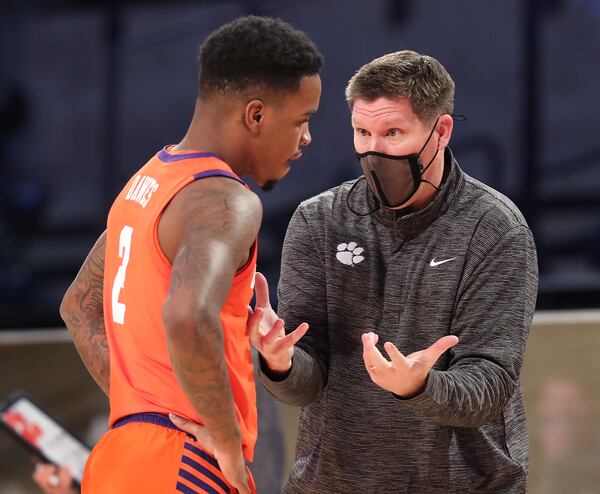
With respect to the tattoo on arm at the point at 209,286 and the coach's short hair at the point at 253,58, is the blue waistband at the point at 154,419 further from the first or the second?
the coach's short hair at the point at 253,58

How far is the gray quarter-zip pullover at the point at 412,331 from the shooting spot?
5.67ft

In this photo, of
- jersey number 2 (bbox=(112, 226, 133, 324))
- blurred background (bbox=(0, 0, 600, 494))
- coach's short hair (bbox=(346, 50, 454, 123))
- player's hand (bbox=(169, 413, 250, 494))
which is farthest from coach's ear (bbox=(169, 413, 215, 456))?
blurred background (bbox=(0, 0, 600, 494))

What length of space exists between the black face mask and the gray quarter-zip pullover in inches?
1.8

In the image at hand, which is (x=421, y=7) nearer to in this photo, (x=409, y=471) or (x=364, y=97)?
(x=364, y=97)

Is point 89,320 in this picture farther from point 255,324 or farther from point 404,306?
point 404,306

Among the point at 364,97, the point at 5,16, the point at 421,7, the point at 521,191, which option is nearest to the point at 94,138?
the point at 5,16

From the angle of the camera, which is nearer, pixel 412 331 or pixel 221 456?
pixel 221 456

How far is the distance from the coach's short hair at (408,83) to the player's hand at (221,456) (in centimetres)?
67

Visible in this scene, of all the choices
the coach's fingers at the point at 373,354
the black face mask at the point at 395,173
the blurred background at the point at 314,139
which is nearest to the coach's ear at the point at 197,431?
the coach's fingers at the point at 373,354

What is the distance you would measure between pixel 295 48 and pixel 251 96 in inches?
4.4

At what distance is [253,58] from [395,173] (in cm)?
37

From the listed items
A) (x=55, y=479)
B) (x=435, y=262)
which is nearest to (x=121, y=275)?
(x=435, y=262)

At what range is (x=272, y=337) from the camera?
172 cm

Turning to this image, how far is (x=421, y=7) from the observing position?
386 cm
